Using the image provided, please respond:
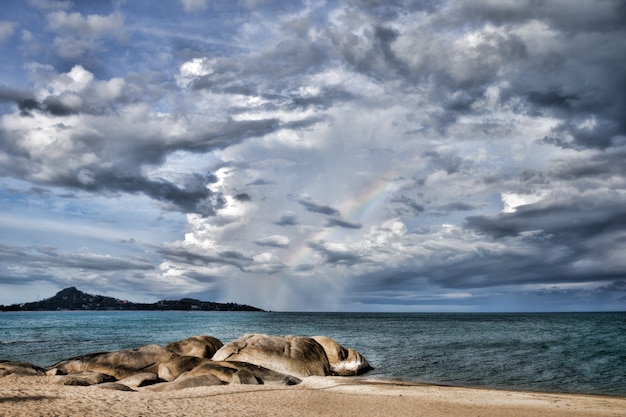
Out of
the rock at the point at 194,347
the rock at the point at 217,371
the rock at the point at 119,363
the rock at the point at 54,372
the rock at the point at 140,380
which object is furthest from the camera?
the rock at the point at 194,347

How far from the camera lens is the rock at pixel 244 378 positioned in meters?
24.3

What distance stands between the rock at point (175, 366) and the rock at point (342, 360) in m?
10.4

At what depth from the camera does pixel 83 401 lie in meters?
17.2

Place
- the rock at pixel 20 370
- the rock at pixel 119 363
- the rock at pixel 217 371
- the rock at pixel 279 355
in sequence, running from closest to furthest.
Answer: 1. the rock at pixel 217 371
2. the rock at pixel 20 370
3. the rock at pixel 119 363
4. the rock at pixel 279 355

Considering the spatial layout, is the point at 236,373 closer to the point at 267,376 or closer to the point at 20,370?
the point at 267,376

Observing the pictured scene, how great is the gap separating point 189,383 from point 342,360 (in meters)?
14.7

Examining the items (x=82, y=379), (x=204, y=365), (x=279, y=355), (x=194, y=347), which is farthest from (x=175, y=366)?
(x=194, y=347)

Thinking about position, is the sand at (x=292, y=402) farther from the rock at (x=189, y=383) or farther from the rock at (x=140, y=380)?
the rock at (x=140, y=380)

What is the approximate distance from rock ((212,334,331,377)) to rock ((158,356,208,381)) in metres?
2.66

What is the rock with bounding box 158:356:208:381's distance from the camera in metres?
27.3

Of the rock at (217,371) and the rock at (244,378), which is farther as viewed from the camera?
the rock at (217,371)

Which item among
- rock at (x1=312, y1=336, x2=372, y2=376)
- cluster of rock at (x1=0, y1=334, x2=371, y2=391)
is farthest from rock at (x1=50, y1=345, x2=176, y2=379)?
rock at (x1=312, y1=336, x2=372, y2=376)

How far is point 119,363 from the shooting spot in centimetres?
2939

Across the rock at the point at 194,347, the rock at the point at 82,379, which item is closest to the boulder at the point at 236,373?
the rock at the point at 82,379
